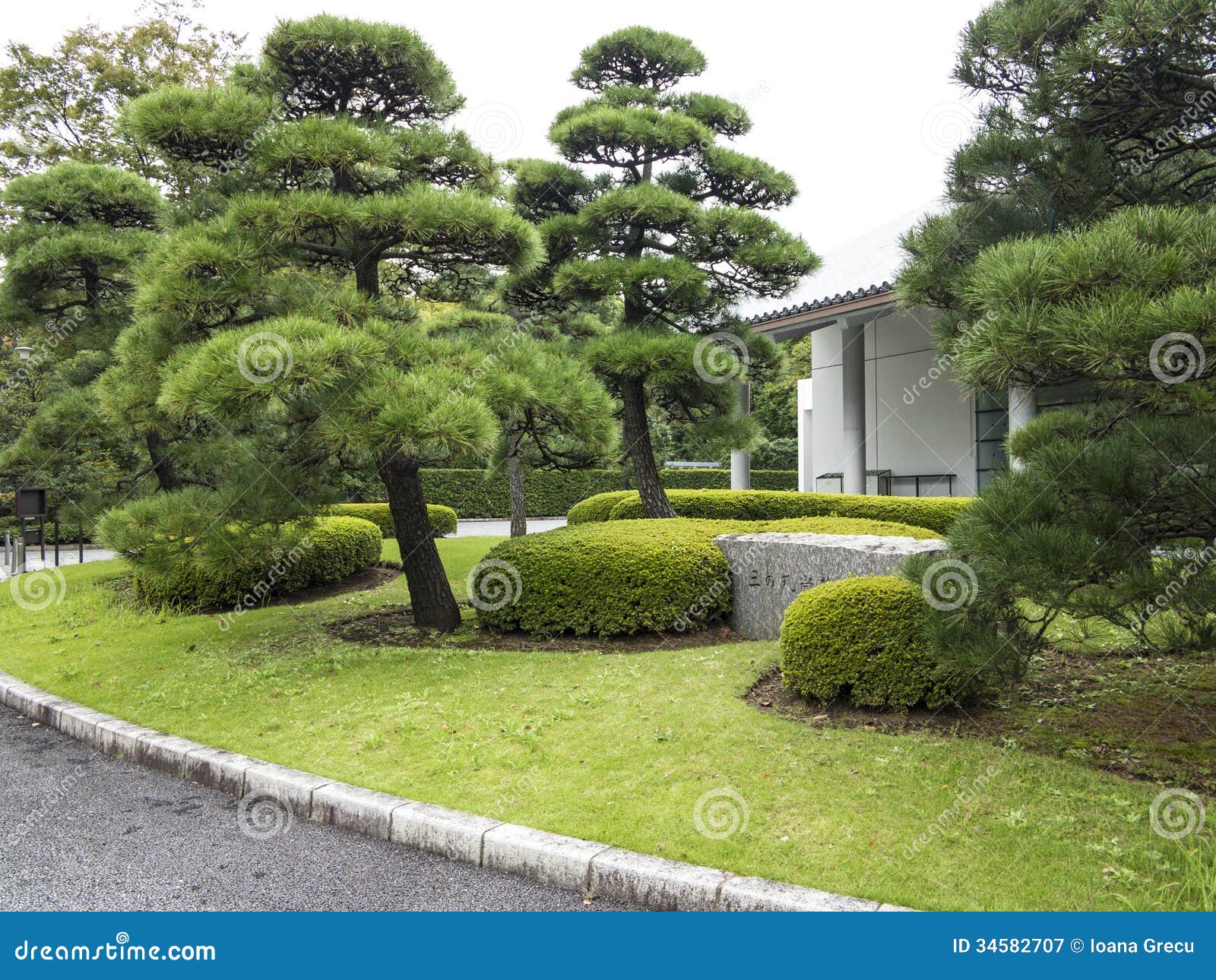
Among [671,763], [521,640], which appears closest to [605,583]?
[521,640]

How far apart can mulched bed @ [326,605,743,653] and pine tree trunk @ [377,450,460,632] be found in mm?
162

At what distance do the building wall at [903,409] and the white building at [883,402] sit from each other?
1cm

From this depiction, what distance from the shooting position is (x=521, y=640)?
6.80 m

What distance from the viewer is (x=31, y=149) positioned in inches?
599

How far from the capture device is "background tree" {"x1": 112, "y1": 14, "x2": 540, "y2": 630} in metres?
5.13

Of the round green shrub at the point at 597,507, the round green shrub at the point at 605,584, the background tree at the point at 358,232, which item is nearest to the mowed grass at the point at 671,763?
the round green shrub at the point at 605,584

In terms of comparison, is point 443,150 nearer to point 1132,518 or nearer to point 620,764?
point 620,764

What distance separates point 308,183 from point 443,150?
1.08 meters

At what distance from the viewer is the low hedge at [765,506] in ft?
33.9

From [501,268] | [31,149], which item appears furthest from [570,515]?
[31,149]

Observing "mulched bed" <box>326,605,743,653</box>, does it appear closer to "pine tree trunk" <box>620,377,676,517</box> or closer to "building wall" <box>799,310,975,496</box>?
"pine tree trunk" <box>620,377,676,517</box>
